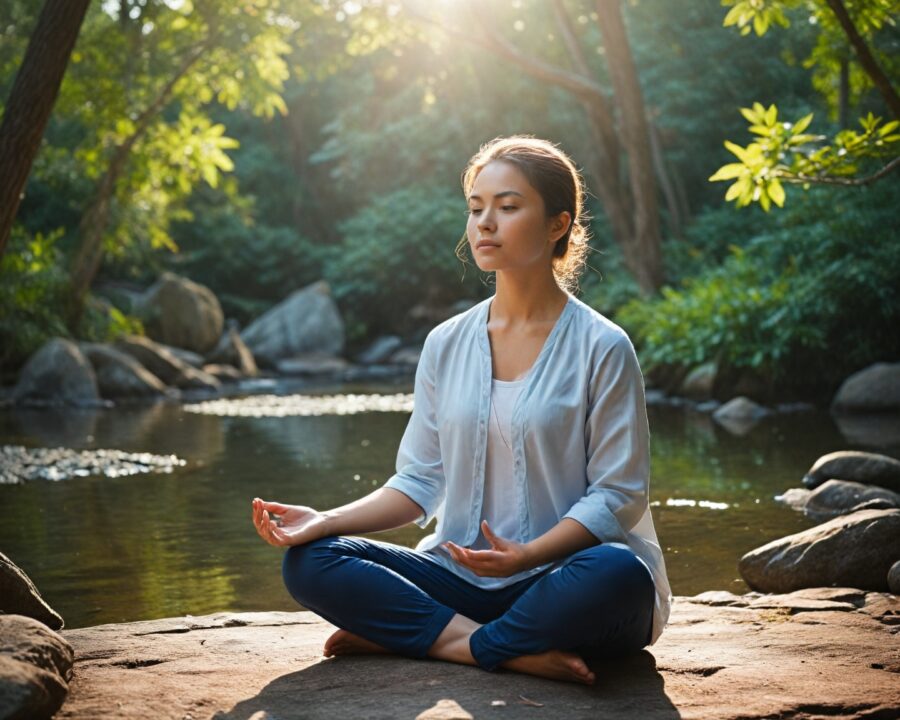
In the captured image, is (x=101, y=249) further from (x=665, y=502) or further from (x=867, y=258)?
(x=665, y=502)

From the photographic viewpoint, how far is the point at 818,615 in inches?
152

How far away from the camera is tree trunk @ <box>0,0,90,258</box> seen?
5.09 metres

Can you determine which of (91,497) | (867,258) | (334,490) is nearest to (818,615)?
(334,490)

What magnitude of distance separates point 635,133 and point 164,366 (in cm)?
791

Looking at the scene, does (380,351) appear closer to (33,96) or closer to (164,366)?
(164,366)

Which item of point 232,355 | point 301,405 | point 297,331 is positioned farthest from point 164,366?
point 297,331

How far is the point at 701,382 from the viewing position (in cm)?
1428

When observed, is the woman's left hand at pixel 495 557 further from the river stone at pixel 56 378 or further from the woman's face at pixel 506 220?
the river stone at pixel 56 378

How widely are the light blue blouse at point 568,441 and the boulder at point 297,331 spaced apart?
19758 millimetres

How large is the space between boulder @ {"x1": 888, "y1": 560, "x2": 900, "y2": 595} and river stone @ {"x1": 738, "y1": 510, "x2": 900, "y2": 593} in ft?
0.94

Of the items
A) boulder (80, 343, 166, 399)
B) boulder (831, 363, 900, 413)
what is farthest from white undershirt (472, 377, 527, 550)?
boulder (80, 343, 166, 399)

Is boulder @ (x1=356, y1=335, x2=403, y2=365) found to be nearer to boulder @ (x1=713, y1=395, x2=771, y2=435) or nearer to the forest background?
the forest background

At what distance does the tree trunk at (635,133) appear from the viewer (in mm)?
15531

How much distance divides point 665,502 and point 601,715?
4.68 meters
